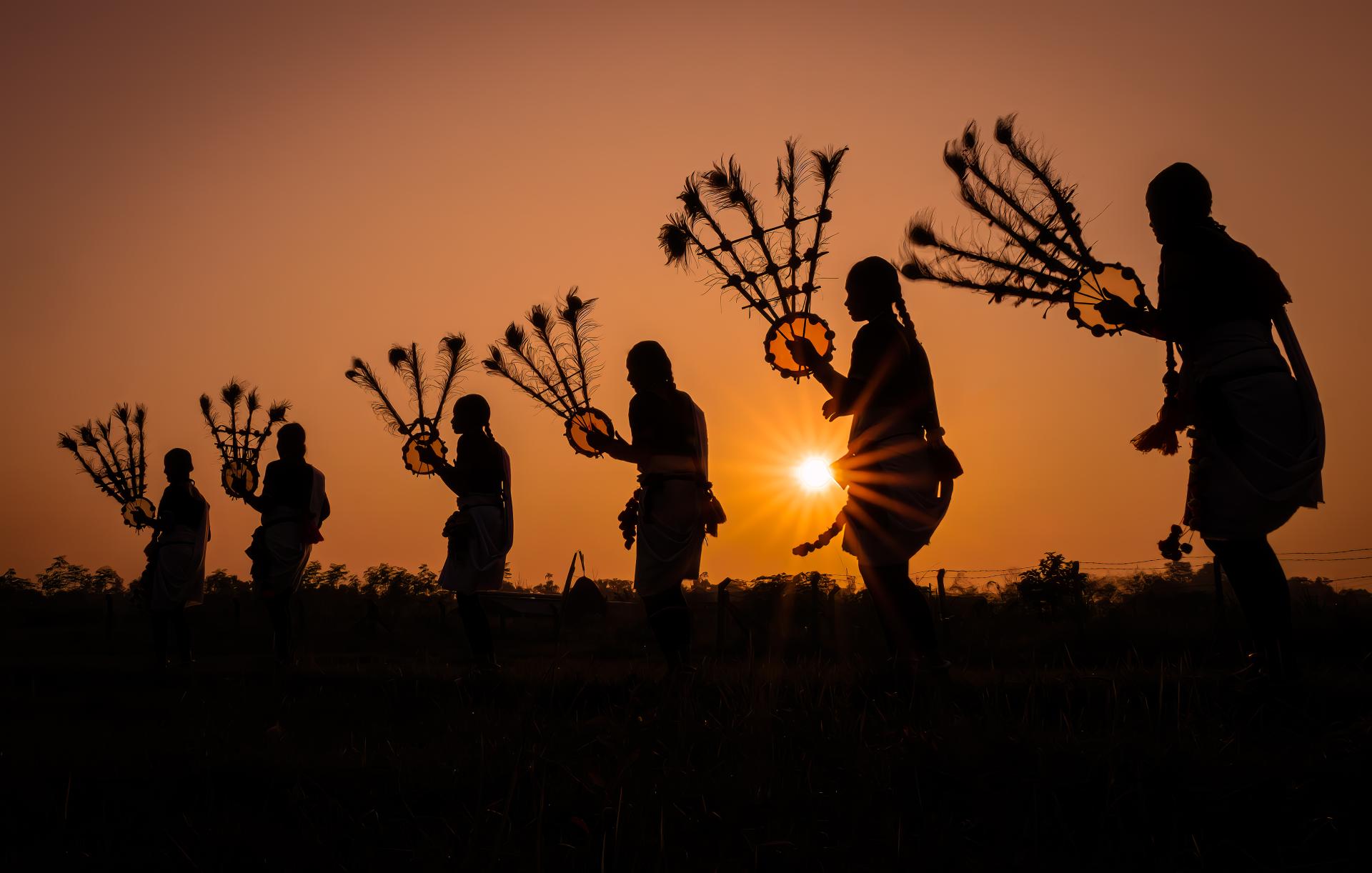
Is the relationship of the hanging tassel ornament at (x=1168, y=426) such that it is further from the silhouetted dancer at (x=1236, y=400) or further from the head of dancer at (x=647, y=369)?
the head of dancer at (x=647, y=369)

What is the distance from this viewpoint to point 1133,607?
18.0 meters

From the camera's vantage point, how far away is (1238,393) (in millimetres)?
3850

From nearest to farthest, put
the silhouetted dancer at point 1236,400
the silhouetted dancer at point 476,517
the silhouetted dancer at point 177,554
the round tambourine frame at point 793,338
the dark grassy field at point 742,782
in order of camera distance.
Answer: the dark grassy field at point 742,782 → the silhouetted dancer at point 1236,400 → the round tambourine frame at point 793,338 → the silhouetted dancer at point 476,517 → the silhouetted dancer at point 177,554

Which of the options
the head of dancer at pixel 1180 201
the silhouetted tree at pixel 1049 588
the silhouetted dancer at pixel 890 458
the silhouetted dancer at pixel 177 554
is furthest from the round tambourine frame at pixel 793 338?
the silhouetted tree at pixel 1049 588

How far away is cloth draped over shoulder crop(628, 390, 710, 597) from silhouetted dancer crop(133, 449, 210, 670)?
20.0ft

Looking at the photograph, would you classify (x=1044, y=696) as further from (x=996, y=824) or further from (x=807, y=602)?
→ (x=807, y=602)

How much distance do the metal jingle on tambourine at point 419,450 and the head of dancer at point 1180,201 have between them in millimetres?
6371

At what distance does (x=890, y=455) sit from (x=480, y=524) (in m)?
3.94

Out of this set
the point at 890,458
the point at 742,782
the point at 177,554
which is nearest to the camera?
the point at 742,782

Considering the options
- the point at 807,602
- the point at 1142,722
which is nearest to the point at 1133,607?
the point at 807,602

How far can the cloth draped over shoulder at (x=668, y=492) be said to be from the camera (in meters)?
5.63

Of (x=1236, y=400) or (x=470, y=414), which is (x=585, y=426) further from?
(x=1236, y=400)

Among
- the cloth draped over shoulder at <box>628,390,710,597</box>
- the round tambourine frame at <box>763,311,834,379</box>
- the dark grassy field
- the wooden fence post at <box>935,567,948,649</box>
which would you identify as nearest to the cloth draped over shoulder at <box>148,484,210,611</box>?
the dark grassy field

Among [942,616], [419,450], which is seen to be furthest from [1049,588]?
[419,450]
